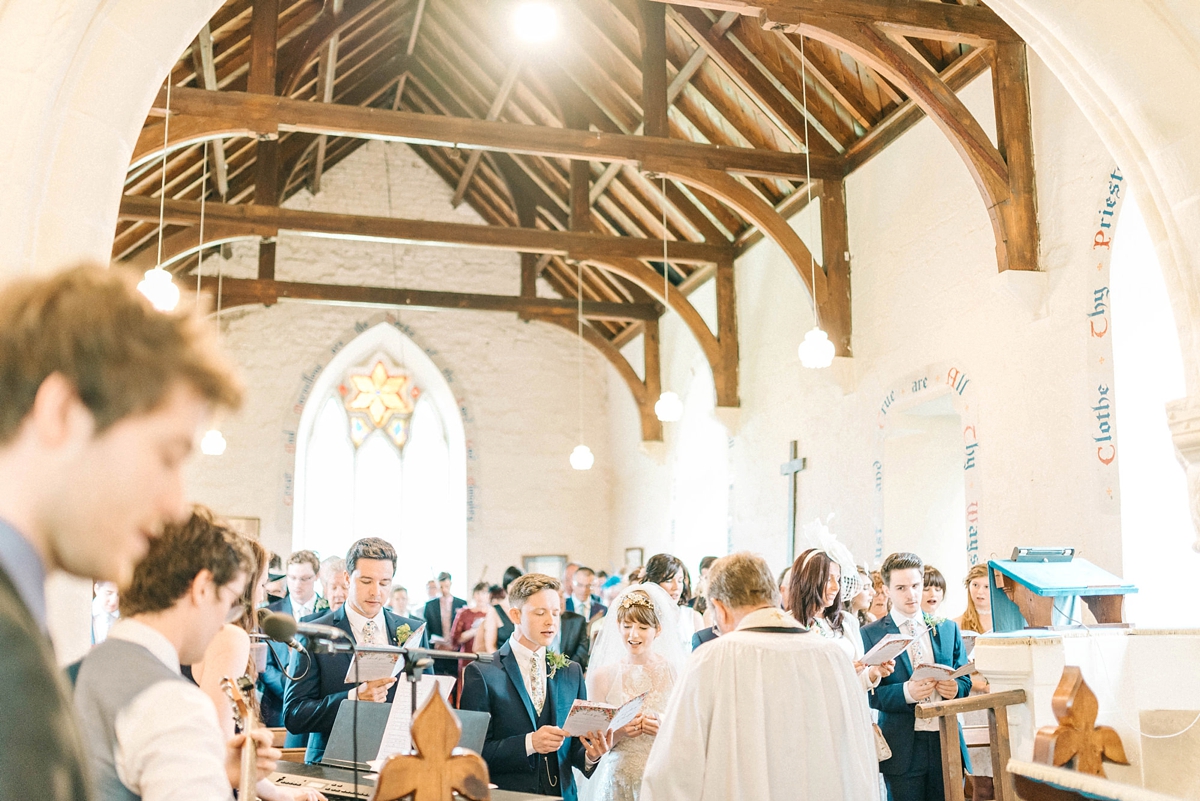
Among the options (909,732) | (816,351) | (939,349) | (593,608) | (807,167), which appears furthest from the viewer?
(593,608)

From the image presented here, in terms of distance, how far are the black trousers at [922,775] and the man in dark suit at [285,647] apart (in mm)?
2155

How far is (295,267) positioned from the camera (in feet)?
44.7

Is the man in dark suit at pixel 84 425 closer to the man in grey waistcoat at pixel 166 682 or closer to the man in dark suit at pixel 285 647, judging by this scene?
the man in grey waistcoat at pixel 166 682

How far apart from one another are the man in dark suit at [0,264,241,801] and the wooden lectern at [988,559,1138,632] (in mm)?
3619

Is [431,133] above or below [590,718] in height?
above

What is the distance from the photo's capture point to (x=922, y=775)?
3.85 metres

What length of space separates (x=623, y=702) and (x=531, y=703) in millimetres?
442

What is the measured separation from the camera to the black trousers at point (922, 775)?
150 inches

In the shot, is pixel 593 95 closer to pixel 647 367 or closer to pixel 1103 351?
pixel 647 367

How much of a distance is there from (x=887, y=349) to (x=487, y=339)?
7249 millimetres

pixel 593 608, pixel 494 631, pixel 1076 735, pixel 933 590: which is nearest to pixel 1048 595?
pixel 933 590

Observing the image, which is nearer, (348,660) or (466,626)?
(348,660)

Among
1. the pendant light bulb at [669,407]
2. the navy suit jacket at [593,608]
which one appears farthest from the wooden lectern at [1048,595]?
the pendant light bulb at [669,407]

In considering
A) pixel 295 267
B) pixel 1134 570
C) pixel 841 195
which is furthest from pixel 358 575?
pixel 295 267
